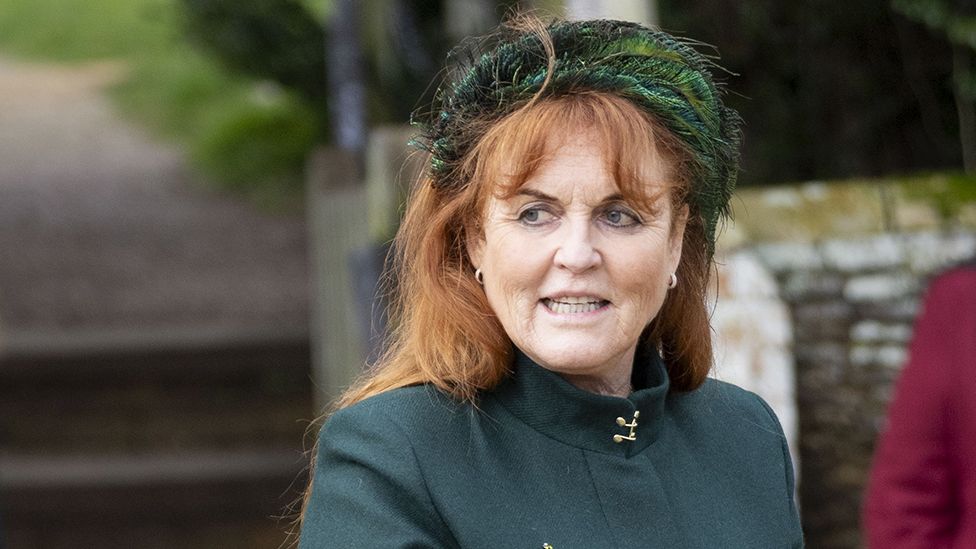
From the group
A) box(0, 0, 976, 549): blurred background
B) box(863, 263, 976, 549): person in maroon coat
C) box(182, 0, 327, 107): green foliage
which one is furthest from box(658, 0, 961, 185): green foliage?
box(863, 263, 976, 549): person in maroon coat

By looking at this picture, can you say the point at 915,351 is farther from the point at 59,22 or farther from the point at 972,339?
the point at 59,22

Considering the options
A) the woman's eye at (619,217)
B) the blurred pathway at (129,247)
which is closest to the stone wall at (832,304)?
the woman's eye at (619,217)

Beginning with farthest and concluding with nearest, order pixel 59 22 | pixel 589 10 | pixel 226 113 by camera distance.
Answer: pixel 59 22, pixel 226 113, pixel 589 10

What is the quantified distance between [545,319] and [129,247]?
764 centimetres

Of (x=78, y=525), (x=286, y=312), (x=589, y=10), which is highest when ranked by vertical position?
(x=589, y=10)

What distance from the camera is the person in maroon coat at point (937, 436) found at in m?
3.03

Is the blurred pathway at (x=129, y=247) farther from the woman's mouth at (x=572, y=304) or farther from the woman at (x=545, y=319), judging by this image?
the woman's mouth at (x=572, y=304)

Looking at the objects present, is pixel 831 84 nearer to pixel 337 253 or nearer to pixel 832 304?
pixel 832 304

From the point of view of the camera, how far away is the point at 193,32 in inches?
305

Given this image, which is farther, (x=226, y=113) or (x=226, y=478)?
(x=226, y=113)

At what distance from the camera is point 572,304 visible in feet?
5.58

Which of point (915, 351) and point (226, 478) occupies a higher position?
point (915, 351)

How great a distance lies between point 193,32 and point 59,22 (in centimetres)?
933

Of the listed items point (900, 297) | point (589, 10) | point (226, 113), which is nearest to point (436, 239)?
point (589, 10)
